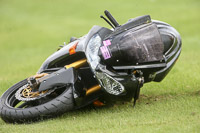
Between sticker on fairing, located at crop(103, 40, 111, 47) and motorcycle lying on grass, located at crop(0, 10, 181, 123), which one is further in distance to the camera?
sticker on fairing, located at crop(103, 40, 111, 47)

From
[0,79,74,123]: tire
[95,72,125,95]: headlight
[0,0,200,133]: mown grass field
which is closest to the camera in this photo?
[0,0,200,133]: mown grass field

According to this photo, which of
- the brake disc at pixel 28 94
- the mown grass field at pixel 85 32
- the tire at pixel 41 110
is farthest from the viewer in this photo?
the brake disc at pixel 28 94

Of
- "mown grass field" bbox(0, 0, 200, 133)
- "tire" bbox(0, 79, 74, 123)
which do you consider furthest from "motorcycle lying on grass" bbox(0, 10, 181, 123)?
"mown grass field" bbox(0, 0, 200, 133)

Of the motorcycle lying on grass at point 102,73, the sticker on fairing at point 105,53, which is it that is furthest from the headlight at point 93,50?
the sticker on fairing at point 105,53

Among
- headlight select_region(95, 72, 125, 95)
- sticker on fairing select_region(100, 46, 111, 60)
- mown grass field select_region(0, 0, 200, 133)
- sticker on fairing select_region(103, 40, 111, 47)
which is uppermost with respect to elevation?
sticker on fairing select_region(103, 40, 111, 47)

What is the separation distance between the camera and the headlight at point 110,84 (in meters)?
6.26

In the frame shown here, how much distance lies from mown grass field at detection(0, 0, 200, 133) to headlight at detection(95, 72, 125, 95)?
14.5 inches

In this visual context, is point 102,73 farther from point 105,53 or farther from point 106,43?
point 106,43

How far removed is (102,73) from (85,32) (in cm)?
1815

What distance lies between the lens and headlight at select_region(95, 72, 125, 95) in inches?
247

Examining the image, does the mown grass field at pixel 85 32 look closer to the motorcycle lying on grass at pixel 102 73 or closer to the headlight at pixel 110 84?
the motorcycle lying on grass at pixel 102 73

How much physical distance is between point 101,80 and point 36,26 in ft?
71.9

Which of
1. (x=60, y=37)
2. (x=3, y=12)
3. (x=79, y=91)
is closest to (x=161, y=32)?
(x=79, y=91)

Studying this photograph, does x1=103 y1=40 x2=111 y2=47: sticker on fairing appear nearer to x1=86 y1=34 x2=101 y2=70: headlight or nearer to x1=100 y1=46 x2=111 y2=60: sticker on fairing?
x1=100 y1=46 x2=111 y2=60: sticker on fairing
